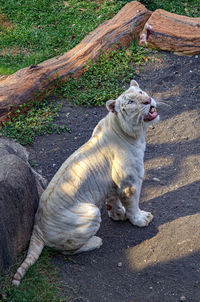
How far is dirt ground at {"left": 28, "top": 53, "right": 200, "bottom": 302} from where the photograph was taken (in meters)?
4.52

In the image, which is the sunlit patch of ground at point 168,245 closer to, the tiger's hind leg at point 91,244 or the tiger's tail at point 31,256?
the tiger's hind leg at point 91,244

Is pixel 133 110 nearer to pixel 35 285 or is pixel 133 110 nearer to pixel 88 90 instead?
pixel 35 285

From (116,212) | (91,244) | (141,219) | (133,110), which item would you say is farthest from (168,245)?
(133,110)

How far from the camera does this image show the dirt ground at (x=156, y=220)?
452 cm

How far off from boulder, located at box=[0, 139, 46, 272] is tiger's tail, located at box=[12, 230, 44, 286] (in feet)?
0.27

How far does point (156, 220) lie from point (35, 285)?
1816 mm

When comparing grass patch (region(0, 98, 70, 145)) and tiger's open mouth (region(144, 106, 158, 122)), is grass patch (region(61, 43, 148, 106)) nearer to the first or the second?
grass patch (region(0, 98, 70, 145))

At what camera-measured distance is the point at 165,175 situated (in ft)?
20.5

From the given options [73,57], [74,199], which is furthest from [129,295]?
[73,57]

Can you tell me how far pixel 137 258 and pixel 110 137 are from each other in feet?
4.77

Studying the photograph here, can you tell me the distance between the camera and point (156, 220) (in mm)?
5410

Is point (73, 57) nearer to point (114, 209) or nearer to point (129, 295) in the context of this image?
point (114, 209)

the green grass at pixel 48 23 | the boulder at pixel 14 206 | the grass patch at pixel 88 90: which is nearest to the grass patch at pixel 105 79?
the grass patch at pixel 88 90

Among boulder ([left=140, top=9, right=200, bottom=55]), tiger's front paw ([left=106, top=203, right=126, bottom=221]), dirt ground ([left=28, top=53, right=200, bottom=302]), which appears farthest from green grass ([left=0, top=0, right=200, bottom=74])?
tiger's front paw ([left=106, top=203, right=126, bottom=221])
